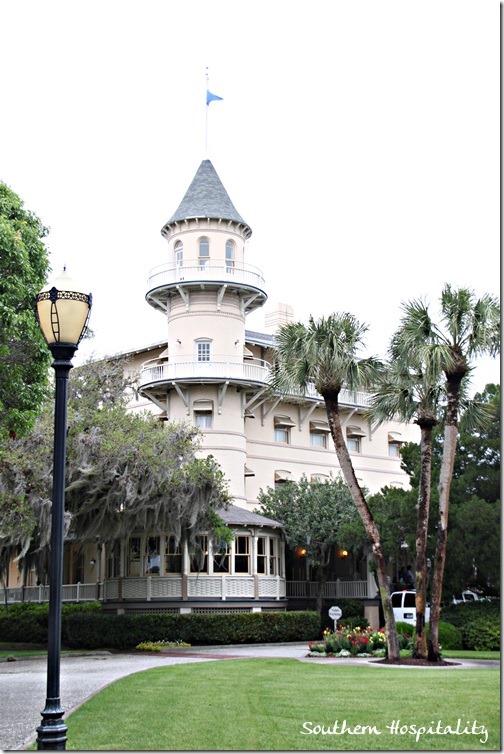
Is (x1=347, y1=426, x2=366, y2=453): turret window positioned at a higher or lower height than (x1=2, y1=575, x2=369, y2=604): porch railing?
higher

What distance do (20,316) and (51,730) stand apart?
9.55m

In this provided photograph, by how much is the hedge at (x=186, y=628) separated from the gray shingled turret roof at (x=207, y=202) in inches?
687

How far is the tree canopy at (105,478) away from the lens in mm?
27766

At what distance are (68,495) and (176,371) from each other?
12427 millimetres

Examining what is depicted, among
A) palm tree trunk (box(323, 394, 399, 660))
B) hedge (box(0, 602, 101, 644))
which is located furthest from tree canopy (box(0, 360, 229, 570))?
palm tree trunk (box(323, 394, 399, 660))

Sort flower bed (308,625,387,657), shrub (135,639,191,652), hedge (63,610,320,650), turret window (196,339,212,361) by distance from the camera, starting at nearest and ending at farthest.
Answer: flower bed (308,625,387,657) → shrub (135,639,191,652) → hedge (63,610,320,650) → turret window (196,339,212,361)

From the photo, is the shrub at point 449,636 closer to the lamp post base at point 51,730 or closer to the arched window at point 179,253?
the lamp post base at point 51,730

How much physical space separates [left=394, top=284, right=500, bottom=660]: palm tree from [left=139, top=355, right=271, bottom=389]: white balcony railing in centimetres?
1826

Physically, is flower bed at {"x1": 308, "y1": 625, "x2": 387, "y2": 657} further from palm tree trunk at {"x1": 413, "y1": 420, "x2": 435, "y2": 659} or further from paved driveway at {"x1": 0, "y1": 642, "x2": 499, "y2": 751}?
palm tree trunk at {"x1": 413, "y1": 420, "x2": 435, "y2": 659}

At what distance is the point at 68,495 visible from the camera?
2956 centimetres

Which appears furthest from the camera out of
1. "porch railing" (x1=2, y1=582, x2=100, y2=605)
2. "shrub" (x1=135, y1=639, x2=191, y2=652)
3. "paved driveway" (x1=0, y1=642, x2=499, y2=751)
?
"porch railing" (x1=2, y1=582, x2=100, y2=605)

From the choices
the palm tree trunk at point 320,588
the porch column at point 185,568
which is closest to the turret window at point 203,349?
the porch column at point 185,568

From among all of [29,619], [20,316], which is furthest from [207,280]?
[20,316]

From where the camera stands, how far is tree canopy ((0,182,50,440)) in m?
16.2
